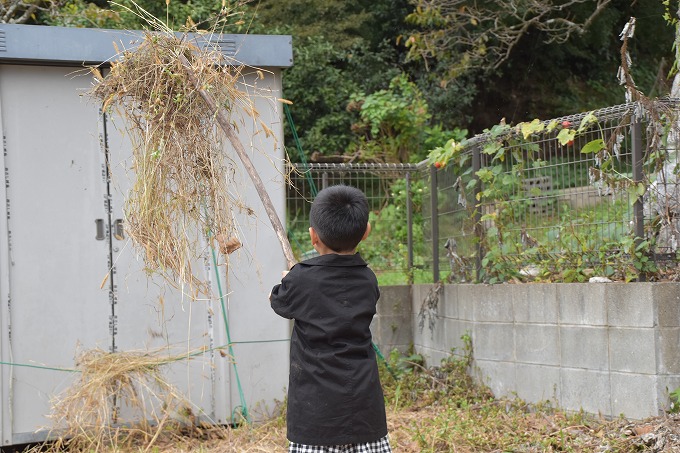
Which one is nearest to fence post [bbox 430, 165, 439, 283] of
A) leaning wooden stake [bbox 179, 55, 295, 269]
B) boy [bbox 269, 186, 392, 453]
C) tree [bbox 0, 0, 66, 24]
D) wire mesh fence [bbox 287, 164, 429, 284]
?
wire mesh fence [bbox 287, 164, 429, 284]

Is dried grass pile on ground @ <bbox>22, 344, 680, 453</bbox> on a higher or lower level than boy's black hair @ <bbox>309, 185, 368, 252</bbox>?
lower

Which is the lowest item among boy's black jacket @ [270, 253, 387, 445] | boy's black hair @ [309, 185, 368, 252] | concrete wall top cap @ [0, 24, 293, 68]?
boy's black jacket @ [270, 253, 387, 445]

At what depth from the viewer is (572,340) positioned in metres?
5.40

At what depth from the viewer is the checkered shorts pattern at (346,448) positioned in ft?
10.1

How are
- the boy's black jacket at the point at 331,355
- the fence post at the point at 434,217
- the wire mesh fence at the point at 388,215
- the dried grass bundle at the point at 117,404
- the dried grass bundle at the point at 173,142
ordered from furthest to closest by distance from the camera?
the wire mesh fence at the point at 388,215
the fence post at the point at 434,217
the dried grass bundle at the point at 117,404
the dried grass bundle at the point at 173,142
the boy's black jacket at the point at 331,355

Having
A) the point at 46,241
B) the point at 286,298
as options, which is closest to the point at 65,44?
the point at 46,241

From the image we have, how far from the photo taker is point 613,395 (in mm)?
5059

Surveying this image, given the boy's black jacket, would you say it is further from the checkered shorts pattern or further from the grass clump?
the grass clump

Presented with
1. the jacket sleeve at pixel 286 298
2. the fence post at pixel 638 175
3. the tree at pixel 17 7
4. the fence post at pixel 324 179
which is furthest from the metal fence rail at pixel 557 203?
the tree at pixel 17 7

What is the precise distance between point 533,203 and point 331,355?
10.7 ft

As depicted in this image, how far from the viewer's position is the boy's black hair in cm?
318

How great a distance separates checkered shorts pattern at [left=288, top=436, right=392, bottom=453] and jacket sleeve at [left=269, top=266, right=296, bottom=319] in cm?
48

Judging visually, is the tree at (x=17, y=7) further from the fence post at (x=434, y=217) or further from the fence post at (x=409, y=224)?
the fence post at (x=434, y=217)

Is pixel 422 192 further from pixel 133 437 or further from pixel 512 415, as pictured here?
pixel 133 437
